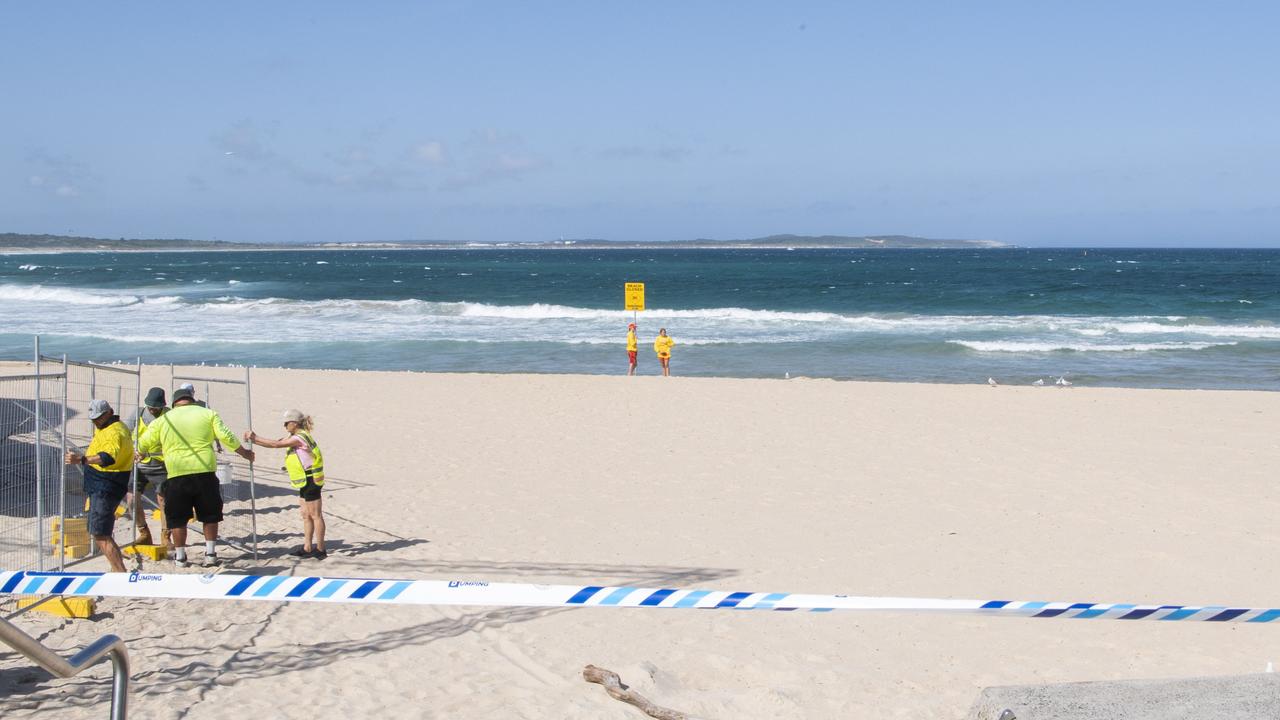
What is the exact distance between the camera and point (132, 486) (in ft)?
26.5

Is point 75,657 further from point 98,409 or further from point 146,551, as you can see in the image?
point 146,551

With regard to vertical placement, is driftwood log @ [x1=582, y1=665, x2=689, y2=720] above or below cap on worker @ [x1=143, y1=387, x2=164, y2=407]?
below

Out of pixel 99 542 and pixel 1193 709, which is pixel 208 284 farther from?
pixel 1193 709

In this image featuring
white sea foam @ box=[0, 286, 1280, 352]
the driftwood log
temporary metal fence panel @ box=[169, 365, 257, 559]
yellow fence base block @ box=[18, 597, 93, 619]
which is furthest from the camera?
white sea foam @ box=[0, 286, 1280, 352]

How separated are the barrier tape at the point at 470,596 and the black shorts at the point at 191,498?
2498mm

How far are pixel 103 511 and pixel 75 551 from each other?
0.77 meters

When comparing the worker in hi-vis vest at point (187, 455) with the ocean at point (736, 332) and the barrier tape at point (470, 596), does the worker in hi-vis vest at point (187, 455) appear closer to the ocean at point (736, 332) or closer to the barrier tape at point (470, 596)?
the barrier tape at point (470, 596)

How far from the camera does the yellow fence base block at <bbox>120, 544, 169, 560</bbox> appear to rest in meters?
7.84

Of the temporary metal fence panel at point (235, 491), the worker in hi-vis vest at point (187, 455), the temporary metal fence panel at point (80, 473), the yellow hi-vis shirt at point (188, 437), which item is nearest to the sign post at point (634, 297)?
the temporary metal fence panel at point (235, 491)

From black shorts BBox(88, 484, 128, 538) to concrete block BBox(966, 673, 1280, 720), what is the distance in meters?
5.82

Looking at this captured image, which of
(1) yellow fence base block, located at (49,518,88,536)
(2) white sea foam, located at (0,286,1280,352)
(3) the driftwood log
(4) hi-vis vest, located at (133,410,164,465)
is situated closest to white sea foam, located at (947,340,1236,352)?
(2) white sea foam, located at (0,286,1280,352)

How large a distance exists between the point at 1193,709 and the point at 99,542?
6.69 metres

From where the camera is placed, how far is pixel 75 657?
327cm

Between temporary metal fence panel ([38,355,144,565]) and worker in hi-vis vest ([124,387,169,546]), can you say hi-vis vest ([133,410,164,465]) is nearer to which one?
worker in hi-vis vest ([124,387,169,546])
